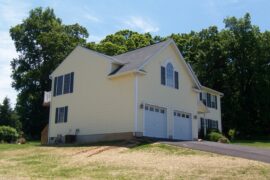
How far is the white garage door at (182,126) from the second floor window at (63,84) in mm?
8291

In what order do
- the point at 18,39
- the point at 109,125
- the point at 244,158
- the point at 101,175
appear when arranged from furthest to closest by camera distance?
the point at 18,39, the point at 109,125, the point at 244,158, the point at 101,175

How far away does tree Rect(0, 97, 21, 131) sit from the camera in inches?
2552

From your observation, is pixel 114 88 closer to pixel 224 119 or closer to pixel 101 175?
pixel 101 175

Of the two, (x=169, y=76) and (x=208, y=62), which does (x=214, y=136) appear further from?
(x=208, y=62)

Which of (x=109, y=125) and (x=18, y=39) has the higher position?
(x=18, y=39)

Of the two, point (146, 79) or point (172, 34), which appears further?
point (172, 34)

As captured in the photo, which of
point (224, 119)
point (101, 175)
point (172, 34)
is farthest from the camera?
point (172, 34)

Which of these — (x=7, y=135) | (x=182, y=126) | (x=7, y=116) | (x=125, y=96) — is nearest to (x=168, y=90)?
(x=182, y=126)

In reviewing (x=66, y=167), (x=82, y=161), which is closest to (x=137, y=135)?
(x=82, y=161)

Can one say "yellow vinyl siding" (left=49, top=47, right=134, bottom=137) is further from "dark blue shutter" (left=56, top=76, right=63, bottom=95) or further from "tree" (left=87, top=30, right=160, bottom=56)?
"tree" (left=87, top=30, right=160, bottom=56)

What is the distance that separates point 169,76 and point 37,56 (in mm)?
32286

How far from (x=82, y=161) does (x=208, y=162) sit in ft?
18.2

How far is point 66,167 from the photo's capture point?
15492 millimetres

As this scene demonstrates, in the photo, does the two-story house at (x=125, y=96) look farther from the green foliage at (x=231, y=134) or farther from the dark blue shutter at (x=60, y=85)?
the green foliage at (x=231, y=134)
